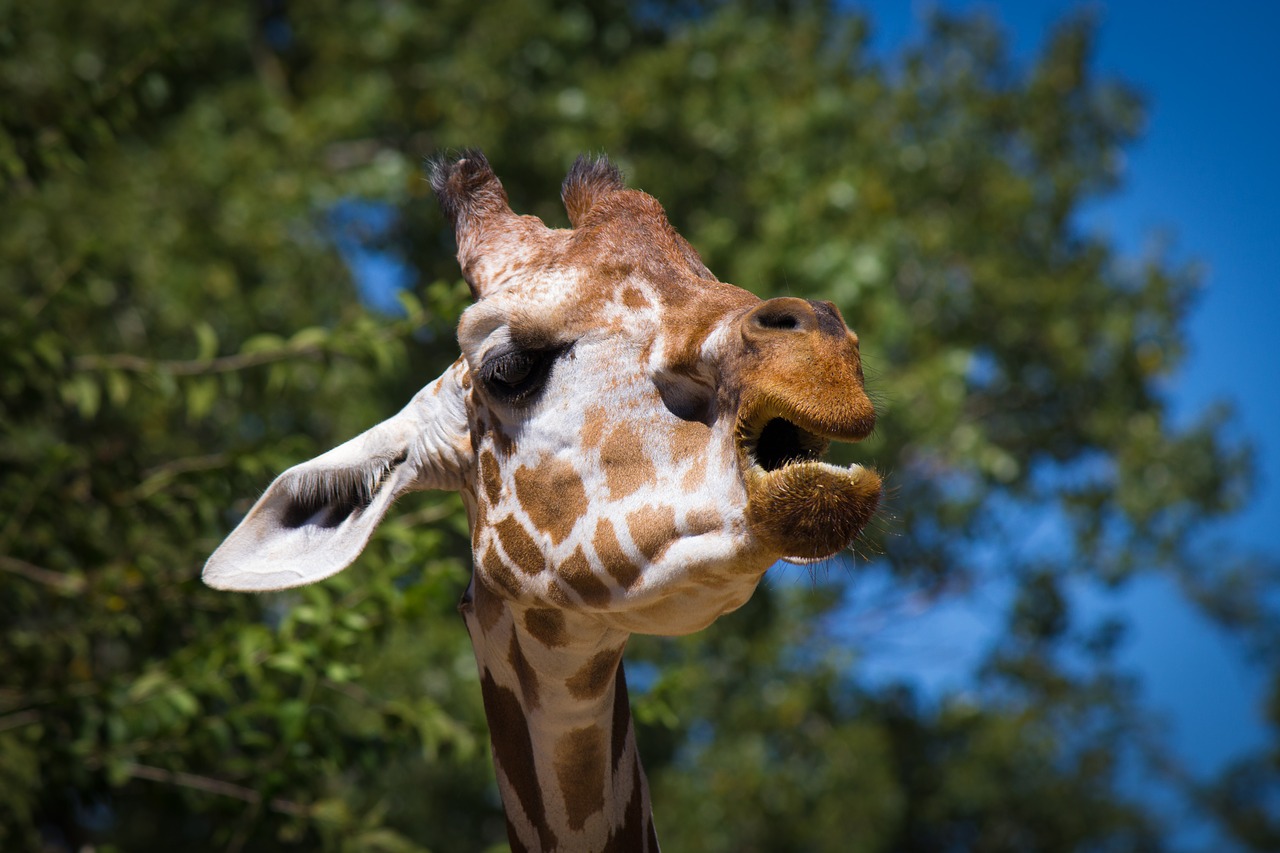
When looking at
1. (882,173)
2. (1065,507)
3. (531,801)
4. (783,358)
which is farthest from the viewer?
(1065,507)

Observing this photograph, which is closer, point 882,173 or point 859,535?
point 859,535

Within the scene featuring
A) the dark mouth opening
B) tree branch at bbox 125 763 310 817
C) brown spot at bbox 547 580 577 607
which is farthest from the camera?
tree branch at bbox 125 763 310 817

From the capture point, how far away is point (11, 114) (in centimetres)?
460

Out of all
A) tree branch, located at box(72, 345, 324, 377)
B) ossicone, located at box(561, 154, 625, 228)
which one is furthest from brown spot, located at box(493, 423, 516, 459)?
tree branch, located at box(72, 345, 324, 377)

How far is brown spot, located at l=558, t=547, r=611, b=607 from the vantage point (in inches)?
96.8

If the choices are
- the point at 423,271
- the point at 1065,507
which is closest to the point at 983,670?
the point at 1065,507

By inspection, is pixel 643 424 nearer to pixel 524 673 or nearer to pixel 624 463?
pixel 624 463

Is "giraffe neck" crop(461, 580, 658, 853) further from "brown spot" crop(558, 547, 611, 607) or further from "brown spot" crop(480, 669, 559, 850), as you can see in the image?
"brown spot" crop(558, 547, 611, 607)

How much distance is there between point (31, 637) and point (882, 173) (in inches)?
343

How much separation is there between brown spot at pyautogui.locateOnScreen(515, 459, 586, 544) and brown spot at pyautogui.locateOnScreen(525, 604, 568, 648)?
0.61ft

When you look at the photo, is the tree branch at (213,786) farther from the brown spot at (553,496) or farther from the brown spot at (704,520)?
the brown spot at (704,520)

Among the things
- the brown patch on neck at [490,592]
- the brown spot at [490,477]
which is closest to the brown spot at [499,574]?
the brown patch on neck at [490,592]

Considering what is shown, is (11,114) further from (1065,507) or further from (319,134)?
(1065,507)

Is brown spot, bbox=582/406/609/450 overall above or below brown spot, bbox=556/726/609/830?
above
